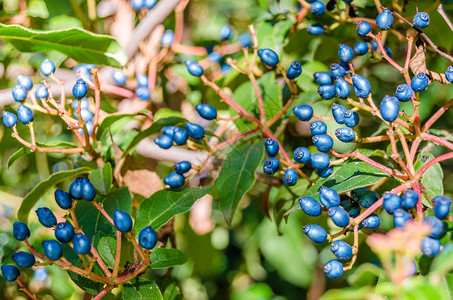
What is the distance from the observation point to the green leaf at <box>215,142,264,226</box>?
4.42 ft

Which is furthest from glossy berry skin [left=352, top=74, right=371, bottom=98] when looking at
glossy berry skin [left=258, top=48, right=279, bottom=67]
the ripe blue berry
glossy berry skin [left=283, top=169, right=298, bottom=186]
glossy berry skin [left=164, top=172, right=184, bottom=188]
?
glossy berry skin [left=164, top=172, right=184, bottom=188]

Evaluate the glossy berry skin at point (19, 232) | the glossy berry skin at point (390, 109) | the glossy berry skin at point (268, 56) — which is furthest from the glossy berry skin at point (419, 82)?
the glossy berry skin at point (19, 232)

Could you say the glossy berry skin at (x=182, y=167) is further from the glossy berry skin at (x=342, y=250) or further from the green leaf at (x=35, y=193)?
the glossy berry skin at (x=342, y=250)

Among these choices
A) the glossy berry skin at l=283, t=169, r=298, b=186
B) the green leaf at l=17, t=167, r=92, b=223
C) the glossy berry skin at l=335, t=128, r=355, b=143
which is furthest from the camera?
the green leaf at l=17, t=167, r=92, b=223

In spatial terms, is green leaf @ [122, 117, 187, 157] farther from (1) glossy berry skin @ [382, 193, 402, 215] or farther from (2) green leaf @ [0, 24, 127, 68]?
(1) glossy berry skin @ [382, 193, 402, 215]

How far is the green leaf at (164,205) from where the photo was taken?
53.2 inches

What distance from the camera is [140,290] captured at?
1.20 metres

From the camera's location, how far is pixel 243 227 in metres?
2.66

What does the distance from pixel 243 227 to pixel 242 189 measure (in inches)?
52.8

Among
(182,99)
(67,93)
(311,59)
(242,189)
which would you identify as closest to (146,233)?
(242,189)

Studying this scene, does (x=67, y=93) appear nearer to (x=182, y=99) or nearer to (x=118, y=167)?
(x=118, y=167)

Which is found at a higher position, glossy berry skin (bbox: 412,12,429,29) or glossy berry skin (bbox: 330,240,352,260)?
glossy berry skin (bbox: 412,12,429,29)

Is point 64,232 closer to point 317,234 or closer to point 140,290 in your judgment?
point 140,290

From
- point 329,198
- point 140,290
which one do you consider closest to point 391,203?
point 329,198
